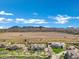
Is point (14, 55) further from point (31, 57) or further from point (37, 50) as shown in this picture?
point (37, 50)

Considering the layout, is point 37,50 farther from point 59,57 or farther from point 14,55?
point 59,57

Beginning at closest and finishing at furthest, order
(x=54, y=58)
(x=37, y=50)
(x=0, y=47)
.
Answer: (x=54, y=58) → (x=37, y=50) → (x=0, y=47)

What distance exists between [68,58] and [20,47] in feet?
64.4

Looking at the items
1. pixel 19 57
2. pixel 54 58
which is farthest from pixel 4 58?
pixel 54 58

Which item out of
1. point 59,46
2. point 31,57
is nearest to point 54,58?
point 31,57

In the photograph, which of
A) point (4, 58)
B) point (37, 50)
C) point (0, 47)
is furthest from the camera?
point (0, 47)

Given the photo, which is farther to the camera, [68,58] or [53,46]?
[53,46]

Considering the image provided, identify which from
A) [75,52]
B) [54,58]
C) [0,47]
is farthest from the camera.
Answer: [0,47]

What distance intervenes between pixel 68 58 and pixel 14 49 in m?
19.2

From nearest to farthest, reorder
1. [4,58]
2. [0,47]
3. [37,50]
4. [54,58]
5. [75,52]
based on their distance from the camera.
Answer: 1. [75,52]
2. [54,58]
3. [4,58]
4. [37,50]
5. [0,47]

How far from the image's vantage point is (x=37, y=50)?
165 ft

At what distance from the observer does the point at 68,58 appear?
34188 millimetres

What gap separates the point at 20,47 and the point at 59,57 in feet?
56.2

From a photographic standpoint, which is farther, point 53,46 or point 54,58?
point 53,46
